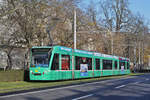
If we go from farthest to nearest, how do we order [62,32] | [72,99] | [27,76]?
[62,32] < [27,76] < [72,99]

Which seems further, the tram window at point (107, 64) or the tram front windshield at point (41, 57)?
the tram window at point (107, 64)

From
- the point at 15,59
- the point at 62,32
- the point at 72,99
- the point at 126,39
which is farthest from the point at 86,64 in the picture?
the point at 126,39

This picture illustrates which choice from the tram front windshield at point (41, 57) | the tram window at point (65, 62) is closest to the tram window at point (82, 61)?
the tram window at point (65, 62)

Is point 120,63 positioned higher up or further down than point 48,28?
further down

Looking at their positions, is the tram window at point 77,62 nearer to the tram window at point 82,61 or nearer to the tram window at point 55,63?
the tram window at point 82,61

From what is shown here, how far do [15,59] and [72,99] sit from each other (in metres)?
34.3

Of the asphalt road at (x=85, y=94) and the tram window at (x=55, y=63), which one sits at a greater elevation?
the tram window at (x=55, y=63)

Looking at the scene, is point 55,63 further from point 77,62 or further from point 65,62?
point 77,62

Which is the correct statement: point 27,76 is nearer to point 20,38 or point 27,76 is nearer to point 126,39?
point 20,38

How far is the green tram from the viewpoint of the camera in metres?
22.4

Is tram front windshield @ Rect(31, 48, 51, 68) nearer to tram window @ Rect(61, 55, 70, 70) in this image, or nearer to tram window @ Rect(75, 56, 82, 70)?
tram window @ Rect(61, 55, 70, 70)

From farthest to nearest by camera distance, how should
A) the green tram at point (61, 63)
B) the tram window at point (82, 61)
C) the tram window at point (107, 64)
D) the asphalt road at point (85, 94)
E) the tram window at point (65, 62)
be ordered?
1. the tram window at point (107, 64)
2. the tram window at point (82, 61)
3. the tram window at point (65, 62)
4. the green tram at point (61, 63)
5. the asphalt road at point (85, 94)

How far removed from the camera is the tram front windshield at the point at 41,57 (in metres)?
22.4

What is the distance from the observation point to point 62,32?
118 feet
